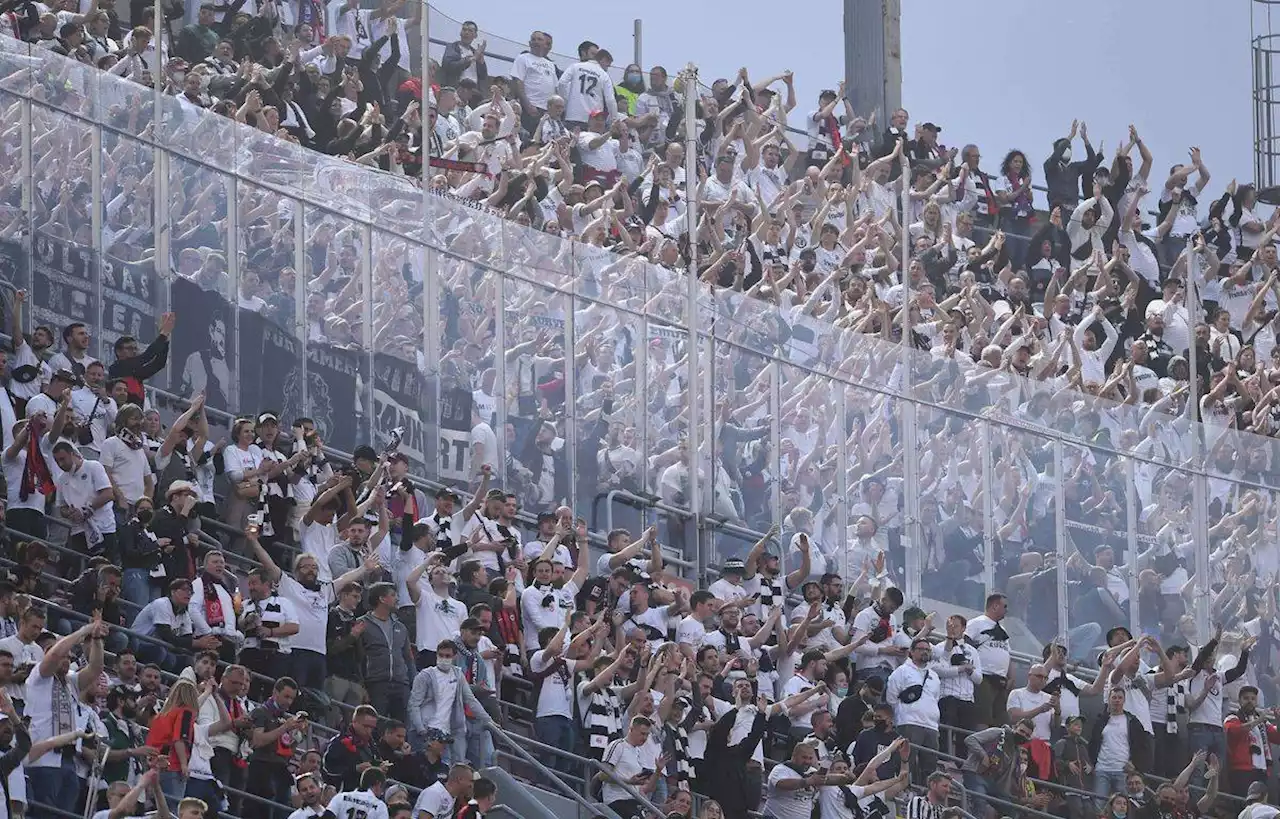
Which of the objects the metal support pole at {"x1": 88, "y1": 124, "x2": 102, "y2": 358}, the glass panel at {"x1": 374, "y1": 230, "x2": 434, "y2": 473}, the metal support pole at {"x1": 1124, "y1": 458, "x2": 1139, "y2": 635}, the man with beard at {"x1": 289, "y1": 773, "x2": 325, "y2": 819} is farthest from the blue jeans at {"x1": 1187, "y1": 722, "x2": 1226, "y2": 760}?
the man with beard at {"x1": 289, "y1": 773, "x2": 325, "y2": 819}

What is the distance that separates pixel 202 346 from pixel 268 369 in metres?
0.74

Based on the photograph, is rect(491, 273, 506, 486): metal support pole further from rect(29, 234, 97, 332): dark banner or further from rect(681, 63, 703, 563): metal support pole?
rect(29, 234, 97, 332): dark banner

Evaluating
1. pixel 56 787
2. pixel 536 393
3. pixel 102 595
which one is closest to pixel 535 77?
pixel 536 393

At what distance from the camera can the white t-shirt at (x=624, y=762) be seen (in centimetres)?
2491

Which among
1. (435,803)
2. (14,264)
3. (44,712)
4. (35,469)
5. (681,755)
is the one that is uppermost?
(14,264)

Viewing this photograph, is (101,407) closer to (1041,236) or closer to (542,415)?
(542,415)

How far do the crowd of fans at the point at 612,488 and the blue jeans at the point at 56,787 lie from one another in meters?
0.03

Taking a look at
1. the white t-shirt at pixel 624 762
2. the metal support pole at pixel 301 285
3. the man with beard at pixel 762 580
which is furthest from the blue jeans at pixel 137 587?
the man with beard at pixel 762 580

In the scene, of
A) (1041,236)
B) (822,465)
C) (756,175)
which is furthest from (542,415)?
(1041,236)

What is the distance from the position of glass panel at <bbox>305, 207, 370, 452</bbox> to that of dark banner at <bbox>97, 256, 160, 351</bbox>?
5.43 feet

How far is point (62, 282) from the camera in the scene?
2683 centimetres

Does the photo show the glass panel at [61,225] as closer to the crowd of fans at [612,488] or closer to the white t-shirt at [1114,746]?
the crowd of fans at [612,488]

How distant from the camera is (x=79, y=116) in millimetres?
27406

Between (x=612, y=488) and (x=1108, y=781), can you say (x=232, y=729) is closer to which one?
(x=612, y=488)
